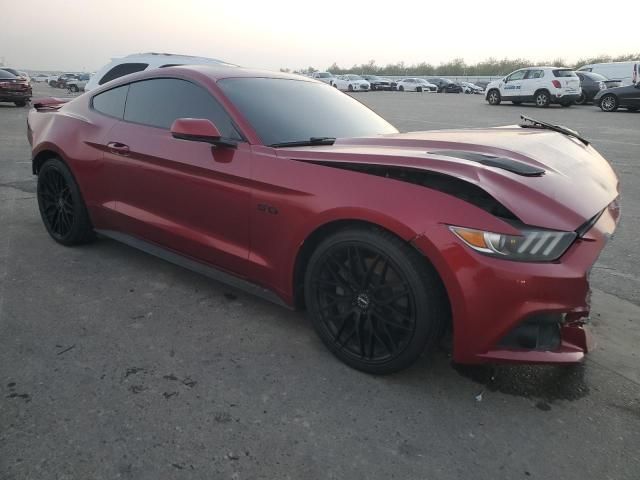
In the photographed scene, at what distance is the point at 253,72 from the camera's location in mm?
3582

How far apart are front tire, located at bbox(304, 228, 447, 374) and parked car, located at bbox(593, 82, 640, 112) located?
20.1m

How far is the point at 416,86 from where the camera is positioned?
1687 inches

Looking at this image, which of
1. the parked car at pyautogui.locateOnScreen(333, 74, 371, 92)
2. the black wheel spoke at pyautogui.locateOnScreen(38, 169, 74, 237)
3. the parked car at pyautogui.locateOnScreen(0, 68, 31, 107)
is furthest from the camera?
the parked car at pyautogui.locateOnScreen(333, 74, 371, 92)

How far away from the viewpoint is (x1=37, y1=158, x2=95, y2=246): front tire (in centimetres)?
399

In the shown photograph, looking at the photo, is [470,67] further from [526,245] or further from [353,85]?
[526,245]

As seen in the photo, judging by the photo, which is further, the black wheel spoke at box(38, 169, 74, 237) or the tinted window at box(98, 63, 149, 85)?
the tinted window at box(98, 63, 149, 85)

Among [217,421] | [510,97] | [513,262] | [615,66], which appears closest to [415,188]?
[513,262]

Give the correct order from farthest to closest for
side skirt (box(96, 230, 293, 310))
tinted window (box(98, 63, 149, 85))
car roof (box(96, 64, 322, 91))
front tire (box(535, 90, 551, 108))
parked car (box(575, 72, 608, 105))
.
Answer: parked car (box(575, 72, 608, 105)) → front tire (box(535, 90, 551, 108)) → tinted window (box(98, 63, 149, 85)) → car roof (box(96, 64, 322, 91)) → side skirt (box(96, 230, 293, 310))

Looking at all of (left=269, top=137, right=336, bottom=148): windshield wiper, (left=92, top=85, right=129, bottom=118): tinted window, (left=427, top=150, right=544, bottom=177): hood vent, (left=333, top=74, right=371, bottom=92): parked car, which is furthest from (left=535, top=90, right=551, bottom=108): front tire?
(left=333, top=74, right=371, bottom=92): parked car

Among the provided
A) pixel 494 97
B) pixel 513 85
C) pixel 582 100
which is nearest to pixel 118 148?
pixel 513 85

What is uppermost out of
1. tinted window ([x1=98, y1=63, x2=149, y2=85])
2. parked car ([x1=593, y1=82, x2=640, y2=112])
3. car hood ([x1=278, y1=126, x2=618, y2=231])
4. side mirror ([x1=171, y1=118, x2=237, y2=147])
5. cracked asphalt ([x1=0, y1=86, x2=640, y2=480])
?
tinted window ([x1=98, y1=63, x2=149, y2=85])

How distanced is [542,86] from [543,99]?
54cm

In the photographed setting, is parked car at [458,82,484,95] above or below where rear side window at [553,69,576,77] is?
below

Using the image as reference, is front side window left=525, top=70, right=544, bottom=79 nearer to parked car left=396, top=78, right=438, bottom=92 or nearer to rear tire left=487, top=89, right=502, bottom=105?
rear tire left=487, top=89, right=502, bottom=105
